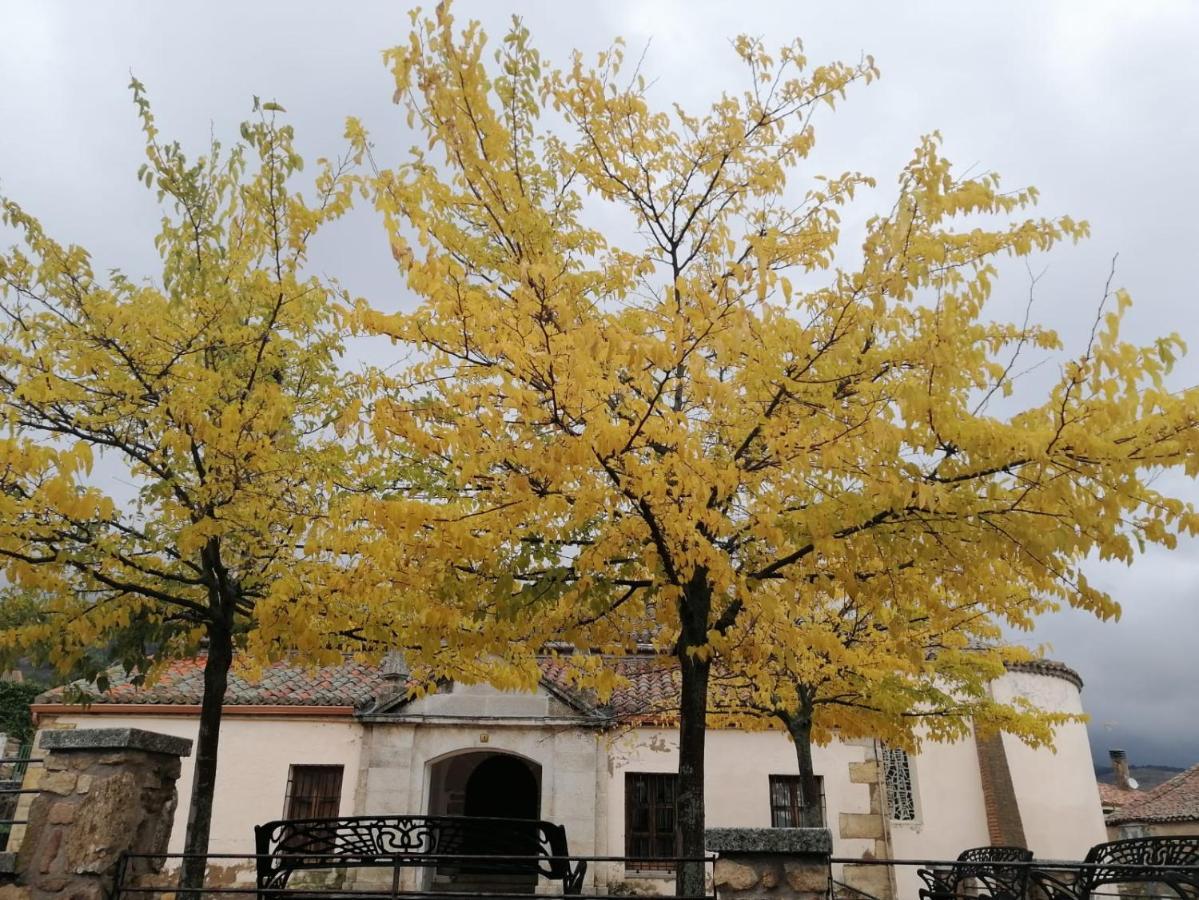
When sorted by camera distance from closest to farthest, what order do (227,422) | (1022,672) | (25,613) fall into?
(227,422) → (25,613) → (1022,672)

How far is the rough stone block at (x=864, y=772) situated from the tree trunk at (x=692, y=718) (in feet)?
29.8

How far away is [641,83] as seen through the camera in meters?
6.28

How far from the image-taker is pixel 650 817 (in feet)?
43.7

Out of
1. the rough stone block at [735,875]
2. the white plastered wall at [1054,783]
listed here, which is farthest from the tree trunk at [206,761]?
the white plastered wall at [1054,783]

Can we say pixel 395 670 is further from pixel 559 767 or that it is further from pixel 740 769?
pixel 740 769

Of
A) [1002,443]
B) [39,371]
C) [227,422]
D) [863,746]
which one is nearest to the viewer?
[1002,443]

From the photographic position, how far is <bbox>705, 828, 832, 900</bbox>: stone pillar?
4277mm

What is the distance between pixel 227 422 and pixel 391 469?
1271 millimetres

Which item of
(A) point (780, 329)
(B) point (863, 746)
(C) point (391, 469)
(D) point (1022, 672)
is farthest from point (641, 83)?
(D) point (1022, 672)

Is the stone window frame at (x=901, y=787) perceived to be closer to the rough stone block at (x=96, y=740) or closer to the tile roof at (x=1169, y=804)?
the rough stone block at (x=96, y=740)

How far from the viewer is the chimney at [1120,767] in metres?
35.7

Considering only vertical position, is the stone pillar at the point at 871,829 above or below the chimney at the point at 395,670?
below

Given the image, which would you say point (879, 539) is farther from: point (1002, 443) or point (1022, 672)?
point (1022, 672)

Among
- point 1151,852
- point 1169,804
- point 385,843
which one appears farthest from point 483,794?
point 1169,804
